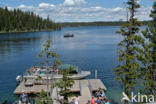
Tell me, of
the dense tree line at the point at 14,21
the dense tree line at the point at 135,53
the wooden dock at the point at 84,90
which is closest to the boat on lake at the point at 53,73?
the wooden dock at the point at 84,90

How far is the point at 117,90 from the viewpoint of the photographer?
95.8 feet

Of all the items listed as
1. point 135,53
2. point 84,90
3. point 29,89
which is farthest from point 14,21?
point 135,53

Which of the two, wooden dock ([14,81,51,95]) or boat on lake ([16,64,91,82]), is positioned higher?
boat on lake ([16,64,91,82])

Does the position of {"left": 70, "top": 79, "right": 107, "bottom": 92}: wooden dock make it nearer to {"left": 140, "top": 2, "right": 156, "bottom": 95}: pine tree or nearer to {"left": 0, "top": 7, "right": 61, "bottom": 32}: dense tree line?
{"left": 140, "top": 2, "right": 156, "bottom": 95}: pine tree

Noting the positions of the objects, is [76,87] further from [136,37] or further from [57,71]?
[136,37]

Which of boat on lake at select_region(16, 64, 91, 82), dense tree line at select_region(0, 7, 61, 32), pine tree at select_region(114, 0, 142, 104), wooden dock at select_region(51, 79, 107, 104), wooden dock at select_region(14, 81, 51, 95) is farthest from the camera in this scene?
dense tree line at select_region(0, 7, 61, 32)

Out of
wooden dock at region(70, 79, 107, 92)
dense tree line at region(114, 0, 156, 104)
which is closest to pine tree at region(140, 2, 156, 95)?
dense tree line at region(114, 0, 156, 104)

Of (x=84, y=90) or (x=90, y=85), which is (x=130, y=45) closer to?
(x=84, y=90)

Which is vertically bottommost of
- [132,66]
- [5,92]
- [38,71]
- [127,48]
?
[5,92]

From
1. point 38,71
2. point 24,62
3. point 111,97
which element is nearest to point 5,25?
point 24,62

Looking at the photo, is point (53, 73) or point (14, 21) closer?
point (53, 73)

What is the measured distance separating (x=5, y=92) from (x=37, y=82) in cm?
497

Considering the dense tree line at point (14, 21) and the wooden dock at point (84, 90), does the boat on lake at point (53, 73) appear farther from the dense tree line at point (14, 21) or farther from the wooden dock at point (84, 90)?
the dense tree line at point (14, 21)

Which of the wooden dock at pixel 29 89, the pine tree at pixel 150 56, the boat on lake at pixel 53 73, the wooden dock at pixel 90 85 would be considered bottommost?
the wooden dock at pixel 29 89
